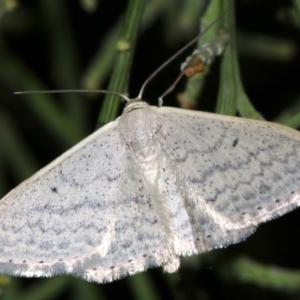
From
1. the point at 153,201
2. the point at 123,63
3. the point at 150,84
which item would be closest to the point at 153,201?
the point at 153,201

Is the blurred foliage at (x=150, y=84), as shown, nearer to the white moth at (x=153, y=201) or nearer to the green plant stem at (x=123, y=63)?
the green plant stem at (x=123, y=63)

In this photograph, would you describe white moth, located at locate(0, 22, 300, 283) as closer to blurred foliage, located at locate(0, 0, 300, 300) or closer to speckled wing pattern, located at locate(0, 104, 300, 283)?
speckled wing pattern, located at locate(0, 104, 300, 283)

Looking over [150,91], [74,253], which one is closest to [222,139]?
[74,253]

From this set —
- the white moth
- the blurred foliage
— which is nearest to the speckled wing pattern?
the white moth

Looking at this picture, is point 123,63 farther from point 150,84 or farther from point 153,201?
point 150,84

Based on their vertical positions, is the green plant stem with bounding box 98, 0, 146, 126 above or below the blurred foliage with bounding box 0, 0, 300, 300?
above

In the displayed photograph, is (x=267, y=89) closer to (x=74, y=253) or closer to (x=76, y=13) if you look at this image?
(x=76, y=13)

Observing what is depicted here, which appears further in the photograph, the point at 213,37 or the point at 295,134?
the point at 213,37
